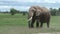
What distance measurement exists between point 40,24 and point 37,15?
40.4 inches

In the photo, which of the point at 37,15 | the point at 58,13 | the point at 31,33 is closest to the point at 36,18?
the point at 37,15

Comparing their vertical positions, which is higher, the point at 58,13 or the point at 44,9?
the point at 44,9

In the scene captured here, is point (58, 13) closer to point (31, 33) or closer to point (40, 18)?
point (40, 18)

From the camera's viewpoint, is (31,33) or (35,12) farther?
(35,12)

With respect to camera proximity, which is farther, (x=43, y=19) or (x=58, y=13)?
(x=58, y=13)

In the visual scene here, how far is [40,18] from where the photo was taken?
20.4 meters

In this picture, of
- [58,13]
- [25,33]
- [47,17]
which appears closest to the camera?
[25,33]

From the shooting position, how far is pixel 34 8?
65.8ft

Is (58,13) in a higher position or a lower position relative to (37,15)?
lower

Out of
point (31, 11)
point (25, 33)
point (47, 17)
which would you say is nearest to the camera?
point (25, 33)

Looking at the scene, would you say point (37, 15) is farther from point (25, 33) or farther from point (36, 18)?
point (25, 33)

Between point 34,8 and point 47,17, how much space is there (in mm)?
1484

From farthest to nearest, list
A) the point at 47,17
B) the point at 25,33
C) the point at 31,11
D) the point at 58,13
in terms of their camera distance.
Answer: the point at 58,13, the point at 47,17, the point at 31,11, the point at 25,33

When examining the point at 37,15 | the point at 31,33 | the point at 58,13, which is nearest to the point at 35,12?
the point at 37,15
